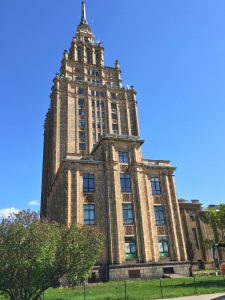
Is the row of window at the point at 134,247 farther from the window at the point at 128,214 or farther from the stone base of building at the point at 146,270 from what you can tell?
the window at the point at 128,214

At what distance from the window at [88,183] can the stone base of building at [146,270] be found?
11.4 metres

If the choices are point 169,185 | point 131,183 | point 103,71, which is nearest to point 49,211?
point 131,183

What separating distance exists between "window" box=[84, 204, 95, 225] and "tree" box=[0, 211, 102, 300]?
19.3 meters

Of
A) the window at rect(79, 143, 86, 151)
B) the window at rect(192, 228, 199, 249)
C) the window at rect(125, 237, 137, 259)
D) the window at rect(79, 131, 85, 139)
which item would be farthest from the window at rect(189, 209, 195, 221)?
the window at rect(79, 131, 85, 139)

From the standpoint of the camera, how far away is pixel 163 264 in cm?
4406

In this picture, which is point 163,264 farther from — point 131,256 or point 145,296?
point 145,296

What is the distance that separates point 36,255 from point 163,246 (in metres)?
29.4

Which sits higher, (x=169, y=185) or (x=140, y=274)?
(x=169, y=185)

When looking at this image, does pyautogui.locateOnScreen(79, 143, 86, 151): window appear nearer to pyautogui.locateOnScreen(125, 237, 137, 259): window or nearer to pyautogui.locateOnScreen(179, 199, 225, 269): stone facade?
pyautogui.locateOnScreen(179, 199, 225, 269): stone facade

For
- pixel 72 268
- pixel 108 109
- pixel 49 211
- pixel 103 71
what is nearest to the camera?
pixel 72 268

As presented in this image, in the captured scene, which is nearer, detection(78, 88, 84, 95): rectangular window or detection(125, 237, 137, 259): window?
detection(125, 237, 137, 259): window

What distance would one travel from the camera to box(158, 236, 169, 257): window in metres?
45.7

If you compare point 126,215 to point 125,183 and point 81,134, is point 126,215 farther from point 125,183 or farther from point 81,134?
point 81,134

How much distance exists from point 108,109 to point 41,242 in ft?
194
